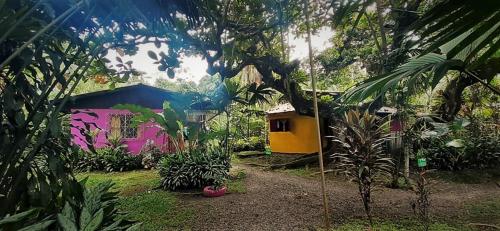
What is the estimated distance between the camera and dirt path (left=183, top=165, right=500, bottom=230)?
4156mm

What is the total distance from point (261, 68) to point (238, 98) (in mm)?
907

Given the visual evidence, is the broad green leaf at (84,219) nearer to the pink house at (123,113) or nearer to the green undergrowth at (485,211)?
the green undergrowth at (485,211)

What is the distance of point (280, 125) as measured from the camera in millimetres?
11953

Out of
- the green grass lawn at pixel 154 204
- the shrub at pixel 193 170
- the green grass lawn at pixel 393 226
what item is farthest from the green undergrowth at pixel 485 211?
the shrub at pixel 193 170

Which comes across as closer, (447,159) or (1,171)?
(1,171)

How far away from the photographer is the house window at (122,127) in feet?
40.4

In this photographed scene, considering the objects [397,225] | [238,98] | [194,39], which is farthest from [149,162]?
[397,225]

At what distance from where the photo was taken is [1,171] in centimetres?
176

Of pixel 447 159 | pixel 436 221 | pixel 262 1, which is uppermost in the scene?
pixel 262 1

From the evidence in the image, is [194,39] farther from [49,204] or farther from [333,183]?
[333,183]

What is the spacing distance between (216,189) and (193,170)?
2.76 ft

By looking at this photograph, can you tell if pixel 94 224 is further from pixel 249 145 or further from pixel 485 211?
pixel 249 145

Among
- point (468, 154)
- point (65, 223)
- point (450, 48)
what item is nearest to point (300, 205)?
point (450, 48)

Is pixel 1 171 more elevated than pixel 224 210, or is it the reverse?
pixel 1 171
